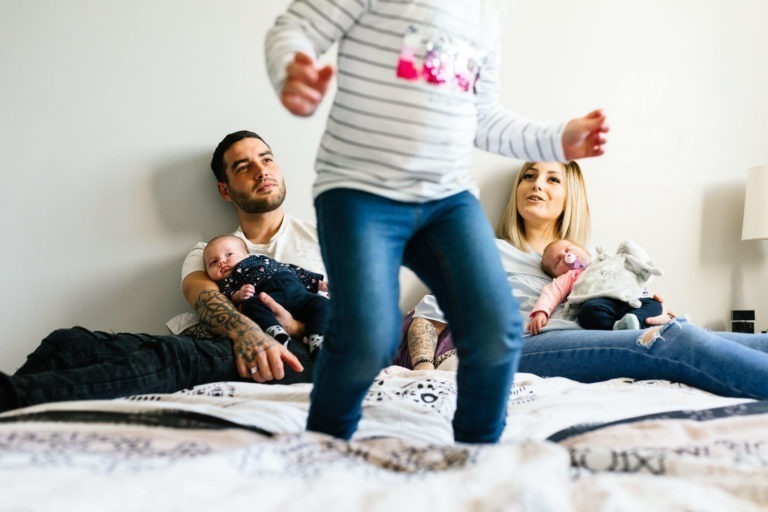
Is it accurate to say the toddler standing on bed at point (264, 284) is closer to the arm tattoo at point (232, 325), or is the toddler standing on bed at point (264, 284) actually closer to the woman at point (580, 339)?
the arm tattoo at point (232, 325)

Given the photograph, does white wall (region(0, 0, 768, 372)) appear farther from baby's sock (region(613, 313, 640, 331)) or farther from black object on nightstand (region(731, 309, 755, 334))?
baby's sock (region(613, 313, 640, 331))

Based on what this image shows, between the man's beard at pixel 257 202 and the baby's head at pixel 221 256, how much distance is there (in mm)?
132

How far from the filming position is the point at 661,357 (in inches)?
64.7

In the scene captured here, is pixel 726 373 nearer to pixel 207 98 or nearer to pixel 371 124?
pixel 371 124

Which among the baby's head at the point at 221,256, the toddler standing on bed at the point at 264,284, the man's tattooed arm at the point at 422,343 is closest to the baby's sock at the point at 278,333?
the toddler standing on bed at the point at 264,284

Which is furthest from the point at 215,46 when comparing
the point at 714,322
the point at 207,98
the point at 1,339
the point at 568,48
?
the point at 714,322

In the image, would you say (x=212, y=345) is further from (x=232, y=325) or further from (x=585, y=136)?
(x=585, y=136)

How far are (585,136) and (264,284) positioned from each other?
112 centimetres

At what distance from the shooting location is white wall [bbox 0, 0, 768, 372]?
2.14 m

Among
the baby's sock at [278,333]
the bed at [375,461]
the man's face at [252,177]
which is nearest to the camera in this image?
the bed at [375,461]

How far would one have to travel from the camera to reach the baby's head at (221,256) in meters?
2.00

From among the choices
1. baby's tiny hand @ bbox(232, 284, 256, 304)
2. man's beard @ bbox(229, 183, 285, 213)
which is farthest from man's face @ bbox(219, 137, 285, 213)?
baby's tiny hand @ bbox(232, 284, 256, 304)

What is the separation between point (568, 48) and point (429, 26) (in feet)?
6.06

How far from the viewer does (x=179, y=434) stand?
0.93 metres
